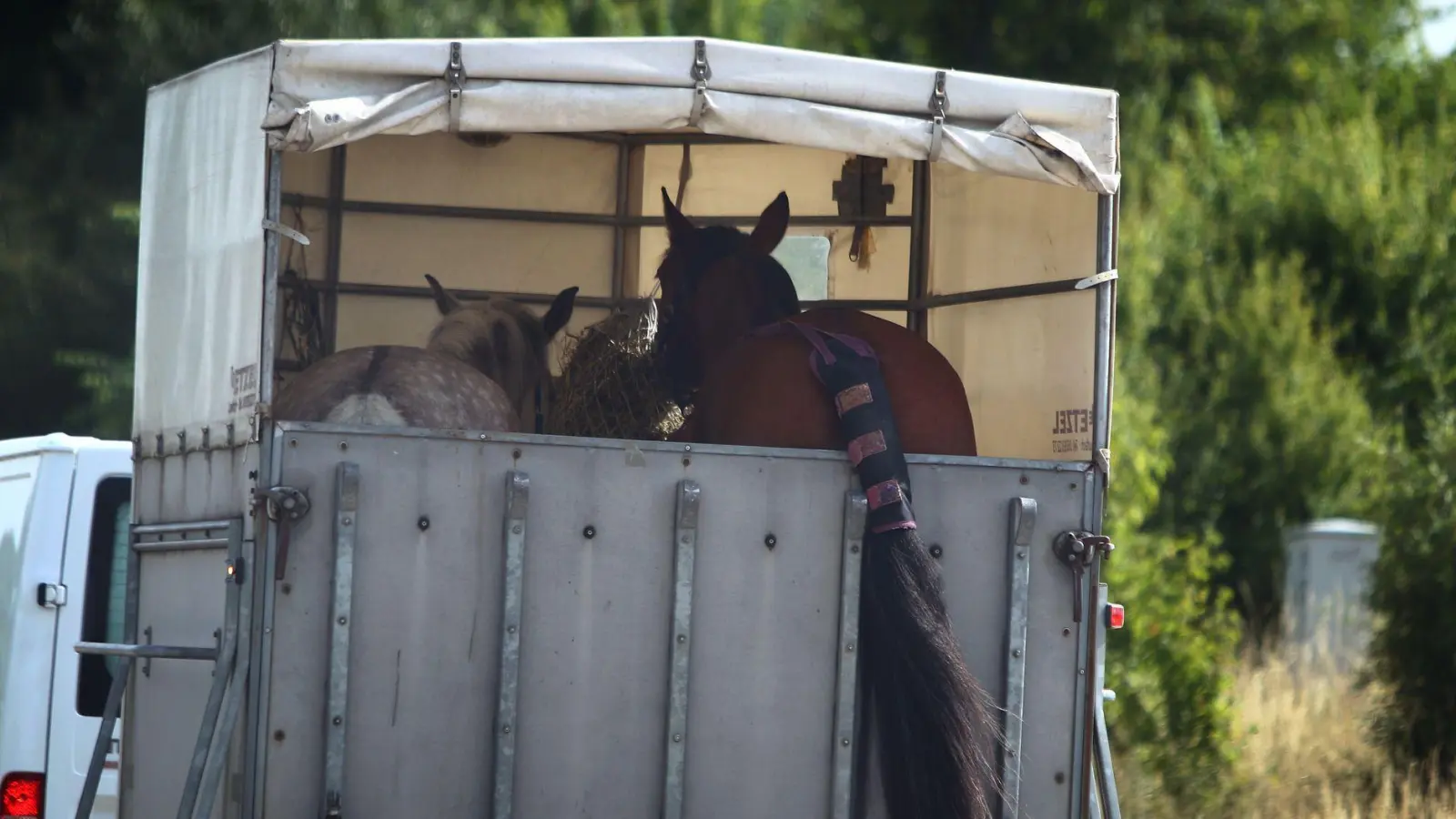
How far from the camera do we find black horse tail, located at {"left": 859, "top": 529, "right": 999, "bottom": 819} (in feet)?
15.3

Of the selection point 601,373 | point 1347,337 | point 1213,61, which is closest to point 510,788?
point 601,373

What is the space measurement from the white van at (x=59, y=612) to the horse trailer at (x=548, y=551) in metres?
1.84

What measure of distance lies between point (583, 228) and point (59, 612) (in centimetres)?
291

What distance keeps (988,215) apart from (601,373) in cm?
154

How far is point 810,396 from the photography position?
5.34 metres

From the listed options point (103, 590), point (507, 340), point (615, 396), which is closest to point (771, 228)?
point (615, 396)

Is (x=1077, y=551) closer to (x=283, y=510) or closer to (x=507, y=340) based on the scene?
(x=283, y=510)

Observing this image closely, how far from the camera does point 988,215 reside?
6.52m

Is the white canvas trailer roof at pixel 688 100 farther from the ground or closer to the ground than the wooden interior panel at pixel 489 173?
closer to the ground

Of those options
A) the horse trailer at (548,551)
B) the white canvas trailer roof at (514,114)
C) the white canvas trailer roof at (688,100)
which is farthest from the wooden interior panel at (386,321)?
the white canvas trailer roof at (688,100)

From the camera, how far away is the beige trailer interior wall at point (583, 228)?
267 inches

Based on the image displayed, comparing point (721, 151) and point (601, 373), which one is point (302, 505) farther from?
point (721, 151)

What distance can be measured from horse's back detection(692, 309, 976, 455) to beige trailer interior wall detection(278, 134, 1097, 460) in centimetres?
82

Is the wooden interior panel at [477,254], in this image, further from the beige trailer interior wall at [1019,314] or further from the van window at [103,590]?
the beige trailer interior wall at [1019,314]
